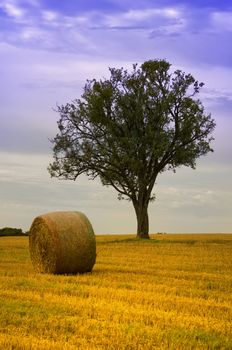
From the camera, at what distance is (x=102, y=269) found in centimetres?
1766

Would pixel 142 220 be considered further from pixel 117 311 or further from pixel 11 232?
pixel 117 311

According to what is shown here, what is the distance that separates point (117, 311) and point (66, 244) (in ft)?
24.3

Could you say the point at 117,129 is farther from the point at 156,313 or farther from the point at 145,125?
the point at 156,313

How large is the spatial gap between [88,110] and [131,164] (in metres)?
4.84

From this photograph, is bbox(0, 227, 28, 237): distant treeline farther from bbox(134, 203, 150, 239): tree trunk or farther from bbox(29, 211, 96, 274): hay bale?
bbox(29, 211, 96, 274): hay bale

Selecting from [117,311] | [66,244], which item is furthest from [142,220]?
[117,311]

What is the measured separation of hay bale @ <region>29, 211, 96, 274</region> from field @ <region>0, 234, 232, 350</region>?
0.97 m

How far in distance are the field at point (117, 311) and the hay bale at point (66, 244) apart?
38.3 inches

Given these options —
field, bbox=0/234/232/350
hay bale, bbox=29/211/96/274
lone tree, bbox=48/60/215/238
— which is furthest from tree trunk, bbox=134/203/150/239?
field, bbox=0/234/232/350

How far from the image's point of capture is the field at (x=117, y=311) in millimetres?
7703

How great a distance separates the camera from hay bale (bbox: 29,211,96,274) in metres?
16.8

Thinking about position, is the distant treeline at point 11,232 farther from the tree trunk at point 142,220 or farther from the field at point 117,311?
the field at point 117,311

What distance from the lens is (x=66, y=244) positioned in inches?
666

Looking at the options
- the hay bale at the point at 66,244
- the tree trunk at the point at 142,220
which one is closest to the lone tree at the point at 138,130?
the tree trunk at the point at 142,220
